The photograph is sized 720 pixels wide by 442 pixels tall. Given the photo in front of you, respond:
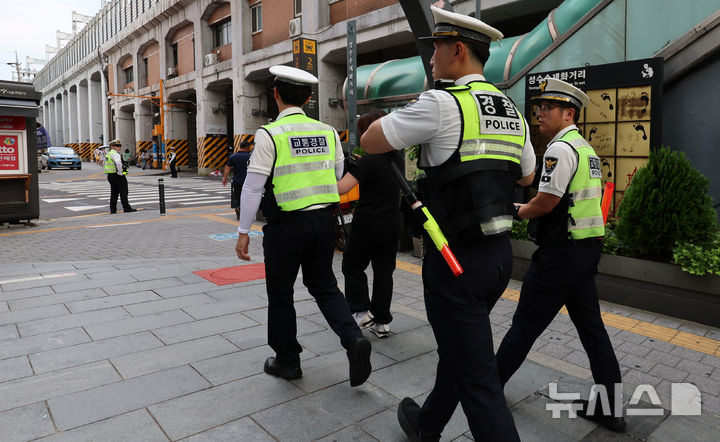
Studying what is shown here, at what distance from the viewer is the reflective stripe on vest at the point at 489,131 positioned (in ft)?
6.93

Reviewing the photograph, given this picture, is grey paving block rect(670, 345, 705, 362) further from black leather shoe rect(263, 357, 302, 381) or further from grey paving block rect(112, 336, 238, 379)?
grey paving block rect(112, 336, 238, 379)

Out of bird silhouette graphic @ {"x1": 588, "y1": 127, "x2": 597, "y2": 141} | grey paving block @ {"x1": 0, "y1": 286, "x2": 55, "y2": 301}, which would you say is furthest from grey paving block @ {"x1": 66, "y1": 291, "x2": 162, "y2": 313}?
bird silhouette graphic @ {"x1": 588, "y1": 127, "x2": 597, "y2": 141}

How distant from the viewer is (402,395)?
3248 mm

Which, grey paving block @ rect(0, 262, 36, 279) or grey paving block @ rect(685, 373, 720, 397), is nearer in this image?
grey paving block @ rect(685, 373, 720, 397)

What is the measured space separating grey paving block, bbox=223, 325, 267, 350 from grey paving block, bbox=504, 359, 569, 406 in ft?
6.40

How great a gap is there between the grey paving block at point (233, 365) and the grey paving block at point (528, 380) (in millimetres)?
1417

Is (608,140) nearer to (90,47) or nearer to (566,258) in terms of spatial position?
(566,258)

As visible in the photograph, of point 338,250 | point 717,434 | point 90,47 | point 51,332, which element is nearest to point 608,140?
point 338,250

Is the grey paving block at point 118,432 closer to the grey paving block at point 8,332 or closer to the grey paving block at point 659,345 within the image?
the grey paving block at point 8,332

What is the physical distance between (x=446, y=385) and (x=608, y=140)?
5711 mm

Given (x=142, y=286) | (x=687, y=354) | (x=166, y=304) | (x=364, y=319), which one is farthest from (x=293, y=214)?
(x=142, y=286)

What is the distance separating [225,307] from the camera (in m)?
5.09

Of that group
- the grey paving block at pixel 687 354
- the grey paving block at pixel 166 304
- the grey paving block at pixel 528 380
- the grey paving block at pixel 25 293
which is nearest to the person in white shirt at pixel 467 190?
the grey paving block at pixel 528 380

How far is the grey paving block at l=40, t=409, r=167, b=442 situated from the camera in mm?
2701
